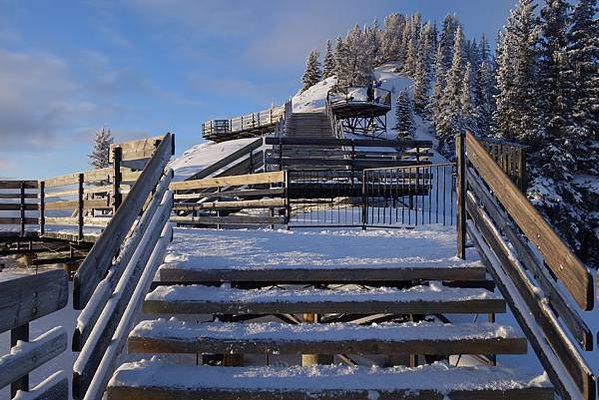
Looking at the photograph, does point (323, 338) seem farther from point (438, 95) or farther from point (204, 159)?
point (438, 95)

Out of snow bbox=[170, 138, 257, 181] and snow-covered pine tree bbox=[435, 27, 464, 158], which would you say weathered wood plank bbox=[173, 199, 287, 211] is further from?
snow-covered pine tree bbox=[435, 27, 464, 158]

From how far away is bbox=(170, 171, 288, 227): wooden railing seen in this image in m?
10.7

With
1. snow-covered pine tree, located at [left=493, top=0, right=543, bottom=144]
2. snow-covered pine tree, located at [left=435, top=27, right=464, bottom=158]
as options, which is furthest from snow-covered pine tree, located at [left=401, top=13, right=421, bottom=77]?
snow-covered pine tree, located at [left=493, top=0, right=543, bottom=144]

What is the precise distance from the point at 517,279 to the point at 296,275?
6.65ft

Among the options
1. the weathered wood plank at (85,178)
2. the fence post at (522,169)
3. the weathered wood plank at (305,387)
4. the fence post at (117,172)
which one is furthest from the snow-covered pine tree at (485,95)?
the weathered wood plank at (305,387)

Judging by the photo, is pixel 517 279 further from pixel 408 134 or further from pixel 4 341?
pixel 408 134

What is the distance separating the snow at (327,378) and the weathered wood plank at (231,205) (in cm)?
695

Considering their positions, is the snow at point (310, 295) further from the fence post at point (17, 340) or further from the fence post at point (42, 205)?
the fence post at point (42, 205)

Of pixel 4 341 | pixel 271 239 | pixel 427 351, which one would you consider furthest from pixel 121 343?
pixel 4 341

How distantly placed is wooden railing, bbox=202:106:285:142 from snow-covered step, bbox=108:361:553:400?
3695cm

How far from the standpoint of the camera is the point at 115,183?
22.3ft

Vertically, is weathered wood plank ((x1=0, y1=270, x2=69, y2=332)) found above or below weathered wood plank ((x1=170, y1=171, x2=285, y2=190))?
below

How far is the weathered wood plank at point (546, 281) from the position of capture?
289 centimetres

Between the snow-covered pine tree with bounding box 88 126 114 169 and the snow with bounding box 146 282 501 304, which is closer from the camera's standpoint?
the snow with bounding box 146 282 501 304
